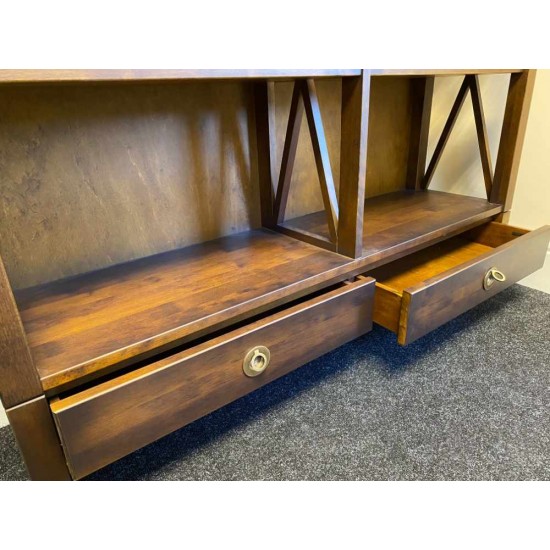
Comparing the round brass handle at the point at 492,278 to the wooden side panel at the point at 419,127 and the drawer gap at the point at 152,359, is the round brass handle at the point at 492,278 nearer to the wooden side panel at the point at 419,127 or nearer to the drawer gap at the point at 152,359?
the drawer gap at the point at 152,359

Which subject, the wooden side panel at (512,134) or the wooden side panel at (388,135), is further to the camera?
the wooden side panel at (388,135)

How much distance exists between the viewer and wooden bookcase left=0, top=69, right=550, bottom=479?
52 centimetres

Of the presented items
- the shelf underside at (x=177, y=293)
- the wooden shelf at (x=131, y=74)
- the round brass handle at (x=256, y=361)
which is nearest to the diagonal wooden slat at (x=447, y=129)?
the shelf underside at (x=177, y=293)

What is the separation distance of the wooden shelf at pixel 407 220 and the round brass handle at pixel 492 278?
14 cm

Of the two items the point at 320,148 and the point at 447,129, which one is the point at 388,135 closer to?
the point at 447,129

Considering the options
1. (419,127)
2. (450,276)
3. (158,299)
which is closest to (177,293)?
(158,299)

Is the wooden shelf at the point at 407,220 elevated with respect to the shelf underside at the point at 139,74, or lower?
lower

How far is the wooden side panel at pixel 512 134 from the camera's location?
1073 mm

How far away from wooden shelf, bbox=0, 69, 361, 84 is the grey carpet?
0.62 metres

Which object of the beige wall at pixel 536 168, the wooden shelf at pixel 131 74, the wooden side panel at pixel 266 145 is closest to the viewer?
the wooden shelf at pixel 131 74

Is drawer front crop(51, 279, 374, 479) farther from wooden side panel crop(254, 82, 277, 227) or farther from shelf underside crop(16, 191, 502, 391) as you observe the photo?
wooden side panel crop(254, 82, 277, 227)

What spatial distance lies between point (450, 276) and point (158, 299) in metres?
0.55

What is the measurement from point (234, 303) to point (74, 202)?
0.35 m

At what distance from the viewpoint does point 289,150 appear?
889 mm
